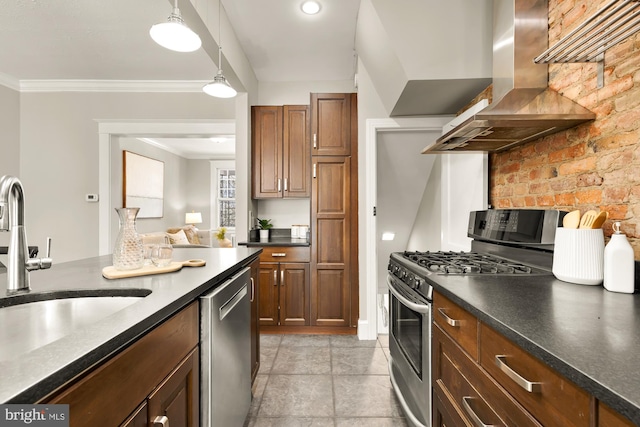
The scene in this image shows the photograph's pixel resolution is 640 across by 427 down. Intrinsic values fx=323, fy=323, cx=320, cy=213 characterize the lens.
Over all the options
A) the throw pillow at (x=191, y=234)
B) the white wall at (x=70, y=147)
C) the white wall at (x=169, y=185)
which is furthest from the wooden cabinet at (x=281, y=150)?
the throw pillow at (x=191, y=234)

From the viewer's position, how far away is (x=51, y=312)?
40.1 inches

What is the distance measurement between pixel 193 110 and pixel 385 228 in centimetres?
278

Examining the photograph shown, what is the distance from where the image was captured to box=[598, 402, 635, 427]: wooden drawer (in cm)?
53

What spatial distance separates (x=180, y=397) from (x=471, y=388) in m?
0.95

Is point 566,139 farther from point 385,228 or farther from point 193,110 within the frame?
point 193,110

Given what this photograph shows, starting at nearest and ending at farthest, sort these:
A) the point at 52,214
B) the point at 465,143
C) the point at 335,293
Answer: the point at 465,143, the point at 335,293, the point at 52,214

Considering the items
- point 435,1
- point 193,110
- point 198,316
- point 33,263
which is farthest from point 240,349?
point 193,110

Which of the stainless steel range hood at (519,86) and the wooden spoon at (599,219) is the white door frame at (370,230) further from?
the wooden spoon at (599,219)

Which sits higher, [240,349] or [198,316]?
[198,316]

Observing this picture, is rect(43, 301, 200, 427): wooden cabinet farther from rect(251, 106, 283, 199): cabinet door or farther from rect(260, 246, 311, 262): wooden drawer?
rect(251, 106, 283, 199): cabinet door

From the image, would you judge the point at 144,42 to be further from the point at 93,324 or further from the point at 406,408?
the point at 406,408

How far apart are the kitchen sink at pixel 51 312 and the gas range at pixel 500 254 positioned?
4.06 feet

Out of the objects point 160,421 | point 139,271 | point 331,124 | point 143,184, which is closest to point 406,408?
point 160,421

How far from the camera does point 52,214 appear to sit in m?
3.95
